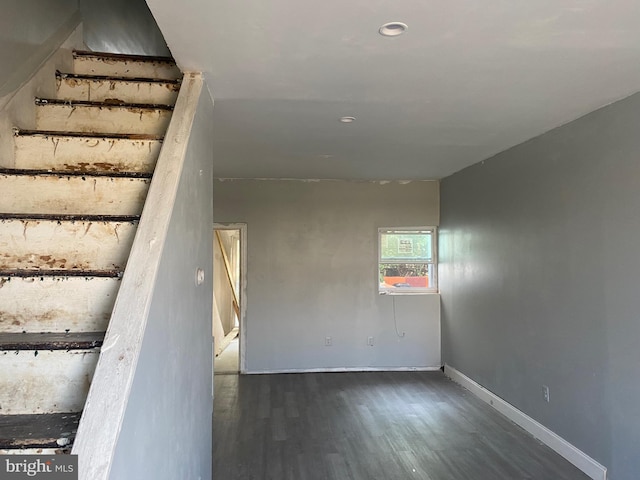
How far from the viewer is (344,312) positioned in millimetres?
5516

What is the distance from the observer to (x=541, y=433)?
338 centimetres

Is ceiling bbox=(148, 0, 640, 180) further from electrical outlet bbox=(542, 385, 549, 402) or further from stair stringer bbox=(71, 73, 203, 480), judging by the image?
electrical outlet bbox=(542, 385, 549, 402)

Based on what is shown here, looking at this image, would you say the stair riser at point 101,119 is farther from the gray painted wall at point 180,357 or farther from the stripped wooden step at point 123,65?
the stripped wooden step at point 123,65

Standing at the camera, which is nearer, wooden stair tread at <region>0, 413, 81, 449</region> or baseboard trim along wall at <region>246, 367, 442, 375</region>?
wooden stair tread at <region>0, 413, 81, 449</region>

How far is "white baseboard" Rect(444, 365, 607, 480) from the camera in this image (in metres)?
2.83

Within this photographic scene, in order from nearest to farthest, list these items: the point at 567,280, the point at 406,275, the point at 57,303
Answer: the point at 57,303, the point at 567,280, the point at 406,275

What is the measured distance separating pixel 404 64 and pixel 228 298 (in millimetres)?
6963

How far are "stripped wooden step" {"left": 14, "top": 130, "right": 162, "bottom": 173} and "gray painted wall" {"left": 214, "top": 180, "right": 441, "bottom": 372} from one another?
130 inches

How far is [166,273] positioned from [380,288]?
439 cm

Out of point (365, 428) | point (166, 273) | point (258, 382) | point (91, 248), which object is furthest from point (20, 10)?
point (258, 382)

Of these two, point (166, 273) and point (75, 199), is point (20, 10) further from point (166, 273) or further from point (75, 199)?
point (166, 273)

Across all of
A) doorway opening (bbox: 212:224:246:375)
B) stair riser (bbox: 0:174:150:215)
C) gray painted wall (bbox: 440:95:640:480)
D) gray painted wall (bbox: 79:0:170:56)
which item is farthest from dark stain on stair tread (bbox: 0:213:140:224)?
doorway opening (bbox: 212:224:246:375)

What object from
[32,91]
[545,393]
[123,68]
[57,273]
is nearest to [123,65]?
[123,68]

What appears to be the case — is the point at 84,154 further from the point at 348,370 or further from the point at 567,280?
the point at 348,370
